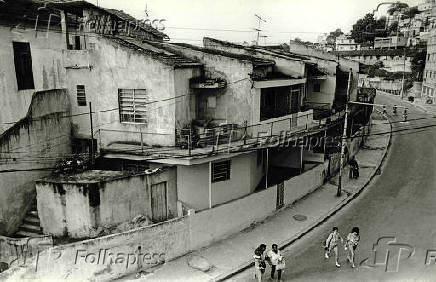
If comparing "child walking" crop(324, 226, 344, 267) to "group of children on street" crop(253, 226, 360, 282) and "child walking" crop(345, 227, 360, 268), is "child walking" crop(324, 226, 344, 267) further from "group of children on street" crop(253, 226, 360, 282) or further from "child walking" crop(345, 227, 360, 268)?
"child walking" crop(345, 227, 360, 268)

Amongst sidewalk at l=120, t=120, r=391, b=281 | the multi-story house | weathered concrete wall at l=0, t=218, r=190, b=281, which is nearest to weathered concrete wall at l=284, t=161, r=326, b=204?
sidewalk at l=120, t=120, r=391, b=281

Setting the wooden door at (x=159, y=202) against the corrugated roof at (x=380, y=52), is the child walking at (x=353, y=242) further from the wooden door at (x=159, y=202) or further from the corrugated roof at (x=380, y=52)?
the corrugated roof at (x=380, y=52)

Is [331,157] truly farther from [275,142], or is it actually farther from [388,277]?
[388,277]

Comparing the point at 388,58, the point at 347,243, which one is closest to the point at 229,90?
the point at 347,243

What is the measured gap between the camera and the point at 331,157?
24234mm

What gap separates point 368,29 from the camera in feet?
275

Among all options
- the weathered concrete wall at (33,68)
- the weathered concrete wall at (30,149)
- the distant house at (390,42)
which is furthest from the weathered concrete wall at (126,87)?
the distant house at (390,42)

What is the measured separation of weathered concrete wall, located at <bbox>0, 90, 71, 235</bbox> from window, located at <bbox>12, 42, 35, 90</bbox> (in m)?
1.58

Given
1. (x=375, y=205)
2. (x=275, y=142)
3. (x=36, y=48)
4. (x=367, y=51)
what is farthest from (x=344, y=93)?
(x=367, y=51)

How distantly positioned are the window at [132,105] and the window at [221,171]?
3.70 meters

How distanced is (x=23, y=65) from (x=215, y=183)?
10.2 m

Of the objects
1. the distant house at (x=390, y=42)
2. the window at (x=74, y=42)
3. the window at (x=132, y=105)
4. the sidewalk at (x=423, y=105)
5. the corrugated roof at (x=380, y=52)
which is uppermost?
the distant house at (x=390, y=42)

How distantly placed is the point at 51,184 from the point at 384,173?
20.5 meters

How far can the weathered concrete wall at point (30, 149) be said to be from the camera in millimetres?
14750
